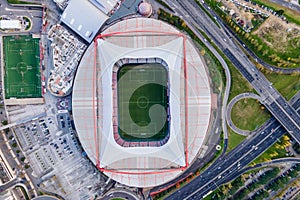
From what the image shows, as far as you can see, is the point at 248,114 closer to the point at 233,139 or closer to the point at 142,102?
the point at 233,139

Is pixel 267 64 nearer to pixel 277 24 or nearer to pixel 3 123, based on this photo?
pixel 277 24

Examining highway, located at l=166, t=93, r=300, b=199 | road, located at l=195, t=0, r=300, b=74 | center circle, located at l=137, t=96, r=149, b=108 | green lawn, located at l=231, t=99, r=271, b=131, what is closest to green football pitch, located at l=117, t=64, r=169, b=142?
center circle, located at l=137, t=96, r=149, b=108

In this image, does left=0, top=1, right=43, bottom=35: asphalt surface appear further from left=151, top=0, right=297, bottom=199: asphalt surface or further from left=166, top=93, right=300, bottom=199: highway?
left=166, top=93, right=300, bottom=199: highway

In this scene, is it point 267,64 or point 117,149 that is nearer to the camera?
point 117,149

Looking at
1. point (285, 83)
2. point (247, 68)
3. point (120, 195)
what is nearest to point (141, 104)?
point (120, 195)

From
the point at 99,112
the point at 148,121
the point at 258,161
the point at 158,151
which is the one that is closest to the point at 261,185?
the point at 258,161

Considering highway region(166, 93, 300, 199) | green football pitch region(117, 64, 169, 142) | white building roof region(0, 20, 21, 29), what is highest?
white building roof region(0, 20, 21, 29)
